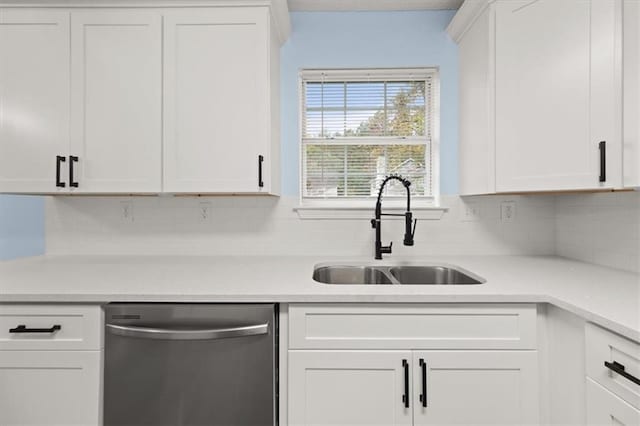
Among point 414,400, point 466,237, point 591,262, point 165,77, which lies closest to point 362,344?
point 414,400

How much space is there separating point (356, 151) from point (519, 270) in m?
1.13

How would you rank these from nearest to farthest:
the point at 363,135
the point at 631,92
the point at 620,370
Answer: the point at 620,370, the point at 631,92, the point at 363,135

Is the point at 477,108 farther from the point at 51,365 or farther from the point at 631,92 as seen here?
the point at 51,365

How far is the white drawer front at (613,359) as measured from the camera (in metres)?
0.90

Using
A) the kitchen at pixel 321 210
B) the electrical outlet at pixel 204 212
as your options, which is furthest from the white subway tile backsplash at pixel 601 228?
the electrical outlet at pixel 204 212

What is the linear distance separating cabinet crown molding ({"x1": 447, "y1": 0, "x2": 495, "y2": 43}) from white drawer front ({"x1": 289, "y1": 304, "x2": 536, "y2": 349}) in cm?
149

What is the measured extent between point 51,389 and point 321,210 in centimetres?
148

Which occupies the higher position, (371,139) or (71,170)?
(371,139)

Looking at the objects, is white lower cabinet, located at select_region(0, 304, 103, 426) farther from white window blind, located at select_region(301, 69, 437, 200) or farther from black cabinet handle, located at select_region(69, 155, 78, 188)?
white window blind, located at select_region(301, 69, 437, 200)

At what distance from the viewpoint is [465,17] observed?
1.80 metres

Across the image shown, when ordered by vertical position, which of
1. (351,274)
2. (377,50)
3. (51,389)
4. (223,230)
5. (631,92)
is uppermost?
(377,50)

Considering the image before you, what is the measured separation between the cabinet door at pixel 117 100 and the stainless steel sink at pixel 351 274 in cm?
102

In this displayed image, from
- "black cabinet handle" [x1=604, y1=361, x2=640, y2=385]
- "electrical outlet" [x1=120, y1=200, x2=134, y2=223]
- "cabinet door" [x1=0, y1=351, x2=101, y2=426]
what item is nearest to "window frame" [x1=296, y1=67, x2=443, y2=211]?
"electrical outlet" [x1=120, y1=200, x2=134, y2=223]

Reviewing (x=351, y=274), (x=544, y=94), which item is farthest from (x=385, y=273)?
(x=544, y=94)
